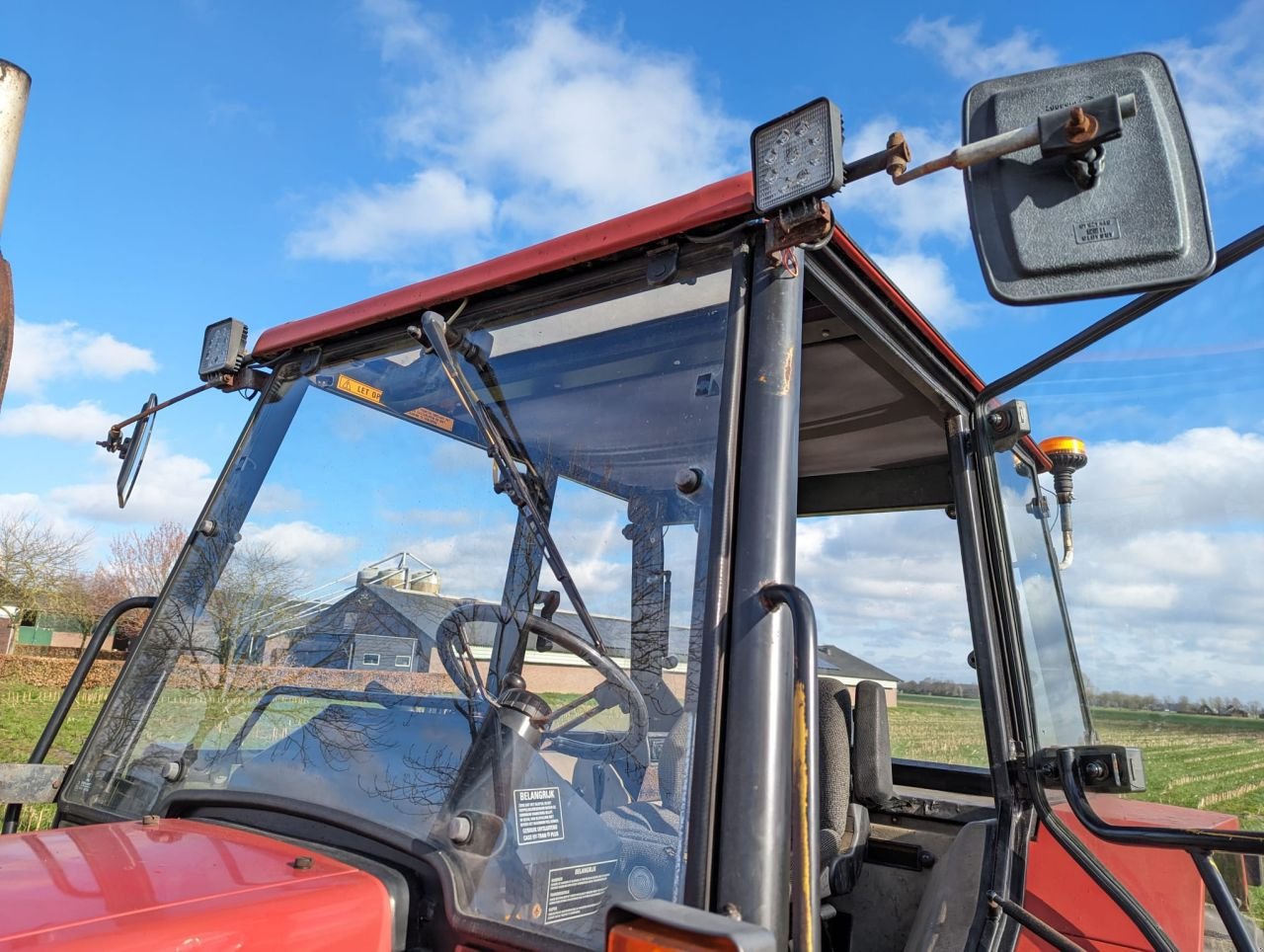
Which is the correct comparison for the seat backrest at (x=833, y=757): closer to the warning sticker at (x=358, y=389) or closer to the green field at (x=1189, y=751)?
the green field at (x=1189, y=751)

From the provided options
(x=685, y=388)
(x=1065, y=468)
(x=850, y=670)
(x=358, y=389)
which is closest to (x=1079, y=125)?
(x=685, y=388)

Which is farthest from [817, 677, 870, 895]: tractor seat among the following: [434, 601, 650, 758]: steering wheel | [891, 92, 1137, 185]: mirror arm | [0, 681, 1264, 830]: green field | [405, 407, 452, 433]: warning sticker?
[891, 92, 1137, 185]: mirror arm

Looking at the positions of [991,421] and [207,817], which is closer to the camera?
[207,817]

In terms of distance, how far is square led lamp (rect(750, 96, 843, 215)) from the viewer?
142 centimetres

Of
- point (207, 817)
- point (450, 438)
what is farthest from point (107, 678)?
point (450, 438)

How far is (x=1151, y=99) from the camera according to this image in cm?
117

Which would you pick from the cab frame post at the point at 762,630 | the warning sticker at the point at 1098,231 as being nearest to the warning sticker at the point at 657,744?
the cab frame post at the point at 762,630

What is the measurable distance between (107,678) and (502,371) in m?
1.98

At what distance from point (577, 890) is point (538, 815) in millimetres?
134

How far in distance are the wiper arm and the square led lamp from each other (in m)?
0.68

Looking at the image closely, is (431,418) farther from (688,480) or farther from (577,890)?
(577,890)

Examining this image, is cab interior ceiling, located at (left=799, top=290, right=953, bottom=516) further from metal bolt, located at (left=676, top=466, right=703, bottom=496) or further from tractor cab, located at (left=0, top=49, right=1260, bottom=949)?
metal bolt, located at (left=676, top=466, right=703, bottom=496)

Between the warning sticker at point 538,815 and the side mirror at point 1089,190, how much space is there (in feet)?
3.37

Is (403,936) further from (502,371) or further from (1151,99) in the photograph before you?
(1151,99)
